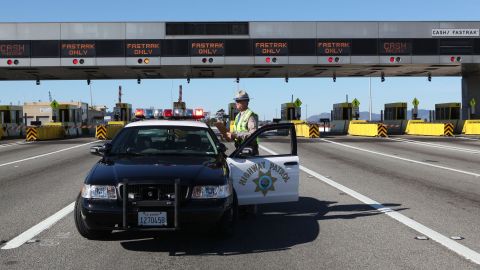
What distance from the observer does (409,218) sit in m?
7.21

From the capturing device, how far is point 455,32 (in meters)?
32.3

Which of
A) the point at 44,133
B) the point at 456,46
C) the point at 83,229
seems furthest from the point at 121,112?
the point at 83,229

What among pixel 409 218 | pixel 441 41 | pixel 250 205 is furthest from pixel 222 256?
pixel 441 41

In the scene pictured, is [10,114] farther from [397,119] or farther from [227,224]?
[227,224]

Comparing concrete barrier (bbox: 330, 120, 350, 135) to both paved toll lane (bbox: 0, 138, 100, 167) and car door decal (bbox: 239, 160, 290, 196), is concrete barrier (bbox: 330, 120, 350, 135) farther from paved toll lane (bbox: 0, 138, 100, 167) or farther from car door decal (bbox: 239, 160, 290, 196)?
car door decal (bbox: 239, 160, 290, 196)

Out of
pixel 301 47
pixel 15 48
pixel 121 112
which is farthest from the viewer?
pixel 121 112

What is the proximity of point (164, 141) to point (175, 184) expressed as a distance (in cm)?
Result: 190

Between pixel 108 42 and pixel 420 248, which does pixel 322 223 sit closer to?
pixel 420 248

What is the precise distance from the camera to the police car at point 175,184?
5176mm

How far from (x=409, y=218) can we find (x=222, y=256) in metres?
3.22

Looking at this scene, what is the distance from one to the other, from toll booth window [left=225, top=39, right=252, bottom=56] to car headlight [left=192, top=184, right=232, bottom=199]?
26.7 metres

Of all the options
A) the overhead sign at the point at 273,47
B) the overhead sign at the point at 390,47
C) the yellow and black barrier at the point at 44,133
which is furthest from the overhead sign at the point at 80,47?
the overhead sign at the point at 390,47

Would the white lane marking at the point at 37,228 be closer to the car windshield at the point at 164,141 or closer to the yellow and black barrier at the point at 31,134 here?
the car windshield at the point at 164,141

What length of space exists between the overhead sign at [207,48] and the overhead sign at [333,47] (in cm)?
607
